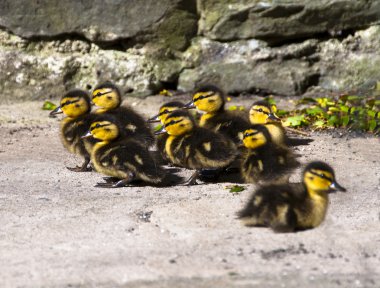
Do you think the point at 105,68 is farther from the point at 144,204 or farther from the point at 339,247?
the point at 339,247

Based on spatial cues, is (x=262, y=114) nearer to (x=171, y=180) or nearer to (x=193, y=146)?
(x=193, y=146)

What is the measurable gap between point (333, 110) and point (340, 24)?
103 cm

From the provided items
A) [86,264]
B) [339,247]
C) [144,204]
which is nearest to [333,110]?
[144,204]

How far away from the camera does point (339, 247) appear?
13.6 ft

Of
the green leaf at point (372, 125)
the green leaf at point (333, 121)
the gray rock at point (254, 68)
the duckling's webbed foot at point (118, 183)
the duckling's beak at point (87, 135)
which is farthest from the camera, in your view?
the gray rock at point (254, 68)

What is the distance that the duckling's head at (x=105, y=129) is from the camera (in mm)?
5746

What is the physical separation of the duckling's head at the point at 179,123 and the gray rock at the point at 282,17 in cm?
223

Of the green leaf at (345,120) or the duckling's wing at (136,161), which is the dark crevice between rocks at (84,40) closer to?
the green leaf at (345,120)

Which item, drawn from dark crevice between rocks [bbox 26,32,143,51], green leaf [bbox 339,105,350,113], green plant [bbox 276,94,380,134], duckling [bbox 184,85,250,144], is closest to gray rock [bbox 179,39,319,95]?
green plant [bbox 276,94,380,134]

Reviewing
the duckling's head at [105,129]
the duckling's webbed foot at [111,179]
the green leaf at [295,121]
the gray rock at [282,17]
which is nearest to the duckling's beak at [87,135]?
the duckling's head at [105,129]

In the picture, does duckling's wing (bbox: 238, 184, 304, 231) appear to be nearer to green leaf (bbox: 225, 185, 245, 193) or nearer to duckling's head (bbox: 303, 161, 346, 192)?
duckling's head (bbox: 303, 161, 346, 192)

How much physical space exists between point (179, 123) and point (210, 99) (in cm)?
72

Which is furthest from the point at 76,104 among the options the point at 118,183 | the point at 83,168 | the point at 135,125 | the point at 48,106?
the point at 48,106

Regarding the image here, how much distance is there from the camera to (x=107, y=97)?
259 inches
